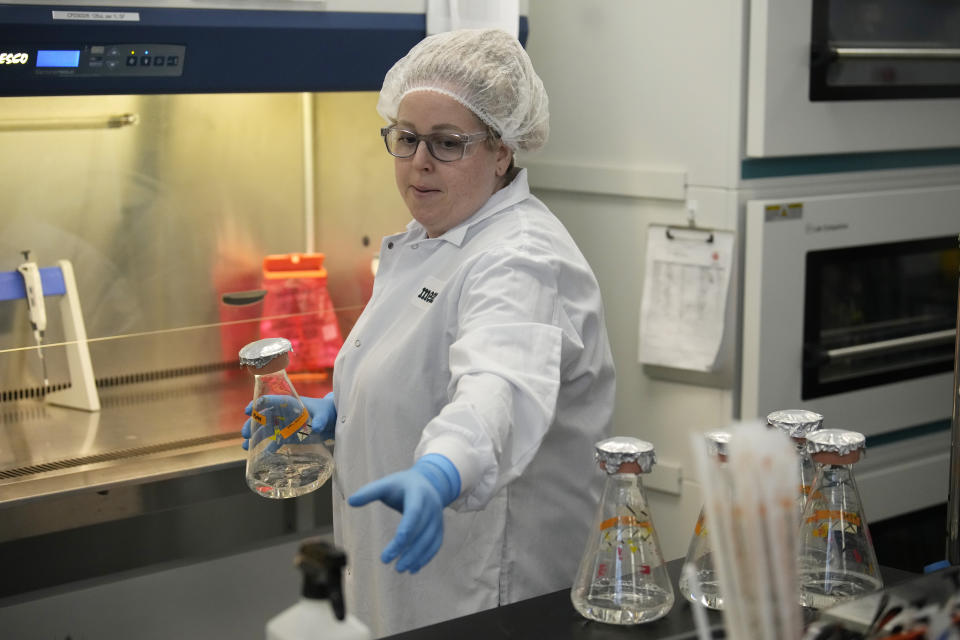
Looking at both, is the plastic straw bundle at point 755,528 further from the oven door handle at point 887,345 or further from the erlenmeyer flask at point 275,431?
the oven door handle at point 887,345

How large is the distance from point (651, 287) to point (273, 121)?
91cm

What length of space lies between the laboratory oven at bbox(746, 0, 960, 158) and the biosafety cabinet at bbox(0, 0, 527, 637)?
495mm

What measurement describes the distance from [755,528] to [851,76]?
1.65 metres

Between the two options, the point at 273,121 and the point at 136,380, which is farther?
the point at 273,121

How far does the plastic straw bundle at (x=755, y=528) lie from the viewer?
0.76m

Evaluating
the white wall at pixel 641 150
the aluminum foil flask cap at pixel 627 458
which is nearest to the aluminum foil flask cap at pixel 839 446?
the aluminum foil flask cap at pixel 627 458

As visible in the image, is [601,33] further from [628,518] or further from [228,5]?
[628,518]

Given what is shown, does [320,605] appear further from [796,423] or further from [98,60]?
[98,60]

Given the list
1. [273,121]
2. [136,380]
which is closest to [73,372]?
[136,380]

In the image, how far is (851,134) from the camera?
224 centimetres

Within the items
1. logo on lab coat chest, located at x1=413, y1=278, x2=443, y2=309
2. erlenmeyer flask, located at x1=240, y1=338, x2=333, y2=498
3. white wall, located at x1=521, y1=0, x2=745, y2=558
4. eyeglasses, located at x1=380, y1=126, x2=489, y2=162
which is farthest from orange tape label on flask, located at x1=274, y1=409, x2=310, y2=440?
white wall, located at x1=521, y1=0, x2=745, y2=558

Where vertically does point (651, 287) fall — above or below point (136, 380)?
above

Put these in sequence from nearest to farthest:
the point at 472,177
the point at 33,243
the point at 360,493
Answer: the point at 360,493 < the point at 472,177 < the point at 33,243

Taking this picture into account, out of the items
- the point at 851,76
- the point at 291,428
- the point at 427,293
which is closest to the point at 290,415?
the point at 291,428
